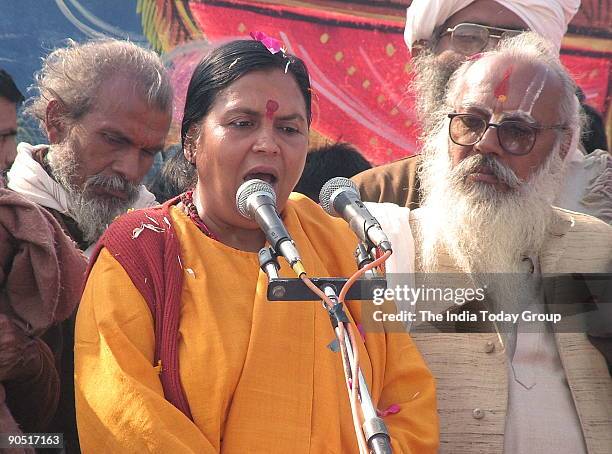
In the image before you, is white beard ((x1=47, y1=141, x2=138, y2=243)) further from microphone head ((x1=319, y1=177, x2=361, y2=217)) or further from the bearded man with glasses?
microphone head ((x1=319, y1=177, x2=361, y2=217))

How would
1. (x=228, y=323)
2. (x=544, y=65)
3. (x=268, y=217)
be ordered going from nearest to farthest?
(x=268, y=217), (x=228, y=323), (x=544, y=65)

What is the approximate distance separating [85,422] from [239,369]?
47cm

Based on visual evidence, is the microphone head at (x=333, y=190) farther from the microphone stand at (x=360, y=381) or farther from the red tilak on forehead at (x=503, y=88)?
the red tilak on forehead at (x=503, y=88)

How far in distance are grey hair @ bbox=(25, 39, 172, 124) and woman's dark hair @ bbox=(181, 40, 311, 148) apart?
939 millimetres

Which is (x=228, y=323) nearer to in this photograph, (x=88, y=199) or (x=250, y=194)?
(x=250, y=194)

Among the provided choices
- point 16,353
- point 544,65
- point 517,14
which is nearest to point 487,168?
point 544,65

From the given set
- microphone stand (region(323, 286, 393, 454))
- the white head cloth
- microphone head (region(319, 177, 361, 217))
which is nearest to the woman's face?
microphone head (region(319, 177, 361, 217))

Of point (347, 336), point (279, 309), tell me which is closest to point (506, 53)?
point (279, 309)

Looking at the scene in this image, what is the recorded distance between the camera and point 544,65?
425 cm

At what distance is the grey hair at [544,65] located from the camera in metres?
4.25

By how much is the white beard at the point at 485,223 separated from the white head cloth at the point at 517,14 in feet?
4.43

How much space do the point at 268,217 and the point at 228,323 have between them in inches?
22.6

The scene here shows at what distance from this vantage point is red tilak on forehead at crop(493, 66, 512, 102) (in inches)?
161

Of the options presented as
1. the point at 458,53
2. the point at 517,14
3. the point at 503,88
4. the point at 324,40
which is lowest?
the point at 503,88
